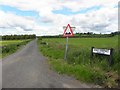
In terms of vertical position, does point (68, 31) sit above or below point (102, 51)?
above

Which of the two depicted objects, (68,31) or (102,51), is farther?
(68,31)

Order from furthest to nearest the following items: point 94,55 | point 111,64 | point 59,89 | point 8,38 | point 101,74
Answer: point 8,38, point 94,55, point 111,64, point 101,74, point 59,89

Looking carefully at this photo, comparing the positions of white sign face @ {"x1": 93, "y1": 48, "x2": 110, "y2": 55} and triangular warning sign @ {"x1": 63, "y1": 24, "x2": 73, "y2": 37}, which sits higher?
triangular warning sign @ {"x1": 63, "y1": 24, "x2": 73, "y2": 37}

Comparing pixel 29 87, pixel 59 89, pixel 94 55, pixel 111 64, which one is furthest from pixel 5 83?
pixel 94 55

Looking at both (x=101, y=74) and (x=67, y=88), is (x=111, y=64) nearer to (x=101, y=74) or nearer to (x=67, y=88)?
(x=101, y=74)

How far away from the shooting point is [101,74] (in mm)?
9953

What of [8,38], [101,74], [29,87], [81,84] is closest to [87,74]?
[101,74]

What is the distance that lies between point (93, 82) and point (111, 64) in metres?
2.46

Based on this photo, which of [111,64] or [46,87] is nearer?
[46,87]

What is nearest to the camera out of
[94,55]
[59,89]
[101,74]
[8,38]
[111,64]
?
[59,89]

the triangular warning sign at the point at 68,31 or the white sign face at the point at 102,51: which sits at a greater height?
the triangular warning sign at the point at 68,31

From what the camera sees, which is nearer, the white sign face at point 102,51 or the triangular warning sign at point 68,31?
the white sign face at point 102,51

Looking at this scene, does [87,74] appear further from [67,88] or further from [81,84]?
[67,88]

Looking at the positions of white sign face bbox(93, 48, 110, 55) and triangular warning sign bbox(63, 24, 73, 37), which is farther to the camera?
triangular warning sign bbox(63, 24, 73, 37)
